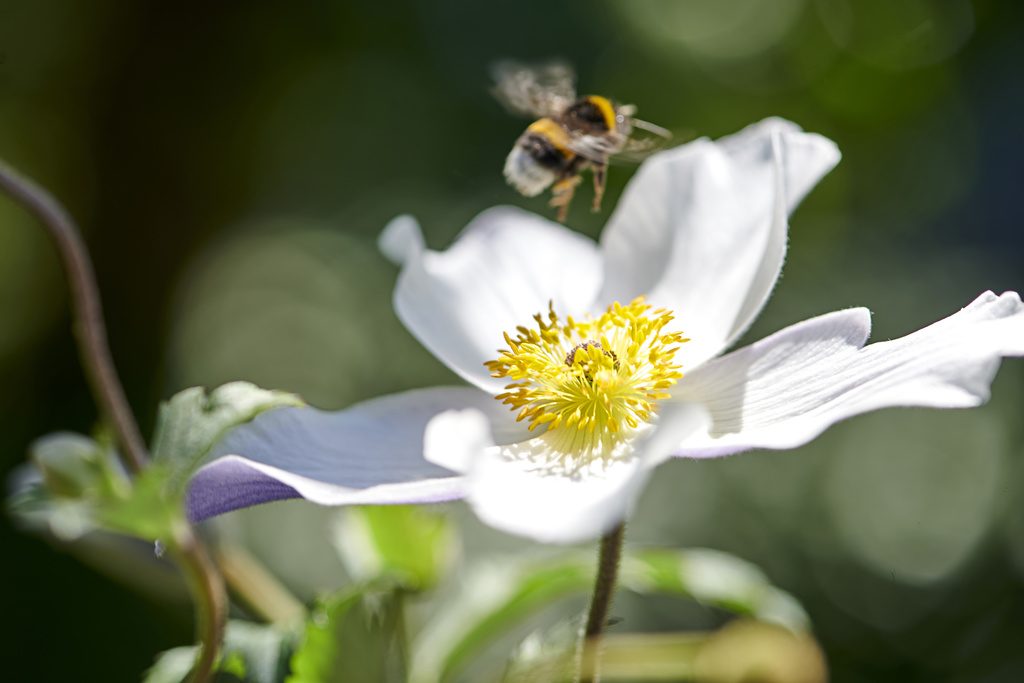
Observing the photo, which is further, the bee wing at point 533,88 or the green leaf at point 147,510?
the bee wing at point 533,88

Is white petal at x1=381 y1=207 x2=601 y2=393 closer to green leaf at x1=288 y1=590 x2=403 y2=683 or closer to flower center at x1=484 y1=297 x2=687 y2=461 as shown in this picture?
flower center at x1=484 y1=297 x2=687 y2=461

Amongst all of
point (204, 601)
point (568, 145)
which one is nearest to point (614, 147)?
point (568, 145)

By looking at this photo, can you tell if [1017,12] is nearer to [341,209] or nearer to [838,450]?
[838,450]

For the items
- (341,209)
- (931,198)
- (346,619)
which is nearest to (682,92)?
(931,198)

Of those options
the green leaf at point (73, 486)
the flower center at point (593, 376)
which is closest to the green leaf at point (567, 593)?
the flower center at point (593, 376)

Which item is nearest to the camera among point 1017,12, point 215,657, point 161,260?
point 215,657

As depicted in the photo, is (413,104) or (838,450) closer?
(838,450)

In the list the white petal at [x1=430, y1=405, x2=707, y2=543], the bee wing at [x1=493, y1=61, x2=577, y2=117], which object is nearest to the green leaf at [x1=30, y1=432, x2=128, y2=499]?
the white petal at [x1=430, y1=405, x2=707, y2=543]

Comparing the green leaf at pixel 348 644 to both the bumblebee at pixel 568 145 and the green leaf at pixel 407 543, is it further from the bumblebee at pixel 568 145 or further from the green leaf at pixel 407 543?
the bumblebee at pixel 568 145
